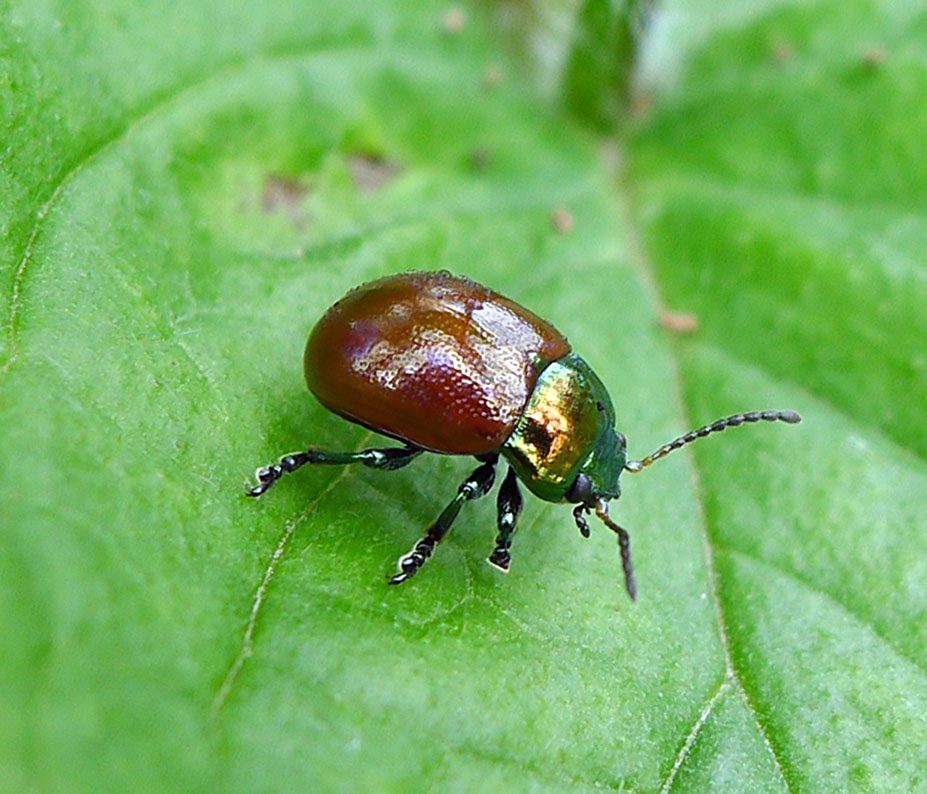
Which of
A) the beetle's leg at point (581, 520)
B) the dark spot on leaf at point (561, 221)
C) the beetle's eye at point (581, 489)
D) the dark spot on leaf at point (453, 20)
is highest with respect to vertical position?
the dark spot on leaf at point (453, 20)

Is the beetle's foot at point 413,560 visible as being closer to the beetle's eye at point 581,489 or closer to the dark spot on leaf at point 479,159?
the beetle's eye at point 581,489

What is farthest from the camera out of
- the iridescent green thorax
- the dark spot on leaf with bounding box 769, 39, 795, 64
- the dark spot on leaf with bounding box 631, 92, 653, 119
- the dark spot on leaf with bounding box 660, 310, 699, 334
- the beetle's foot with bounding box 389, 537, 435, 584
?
the dark spot on leaf with bounding box 631, 92, 653, 119

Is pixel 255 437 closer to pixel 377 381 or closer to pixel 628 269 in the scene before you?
pixel 377 381

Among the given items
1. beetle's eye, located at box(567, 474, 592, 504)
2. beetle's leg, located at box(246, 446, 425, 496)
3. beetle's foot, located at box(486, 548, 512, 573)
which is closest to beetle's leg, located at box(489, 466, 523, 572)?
beetle's foot, located at box(486, 548, 512, 573)

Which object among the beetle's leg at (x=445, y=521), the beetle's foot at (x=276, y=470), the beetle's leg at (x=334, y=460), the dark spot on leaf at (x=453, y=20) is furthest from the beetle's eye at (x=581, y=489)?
the dark spot on leaf at (x=453, y=20)

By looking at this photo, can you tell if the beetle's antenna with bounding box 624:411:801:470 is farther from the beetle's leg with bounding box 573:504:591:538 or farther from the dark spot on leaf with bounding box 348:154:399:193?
the dark spot on leaf with bounding box 348:154:399:193

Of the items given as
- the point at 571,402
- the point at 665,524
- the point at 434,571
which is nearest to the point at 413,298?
the point at 571,402

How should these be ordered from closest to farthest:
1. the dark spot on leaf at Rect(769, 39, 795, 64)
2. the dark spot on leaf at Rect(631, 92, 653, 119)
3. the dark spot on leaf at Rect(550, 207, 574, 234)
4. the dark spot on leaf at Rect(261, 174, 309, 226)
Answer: the dark spot on leaf at Rect(261, 174, 309, 226), the dark spot on leaf at Rect(550, 207, 574, 234), the dark spot on leaf at Rect(769, 39, 795, 64), the dark spot on leaf at Rect(631, 92, 653, 119)
